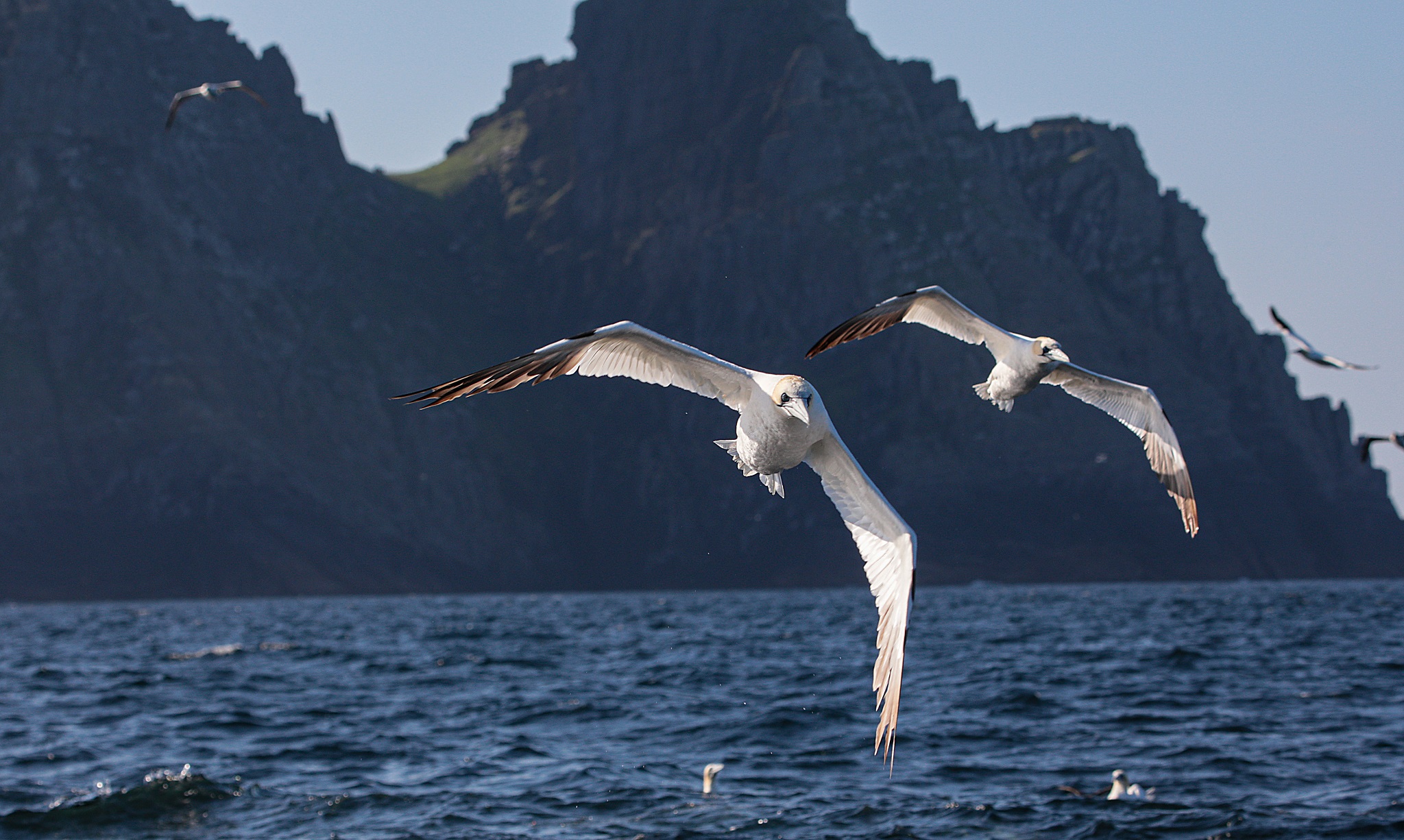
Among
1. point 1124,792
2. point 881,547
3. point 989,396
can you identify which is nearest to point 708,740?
point 1124,792

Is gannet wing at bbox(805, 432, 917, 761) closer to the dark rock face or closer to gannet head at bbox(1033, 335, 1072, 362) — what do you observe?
gannet head at bbox(1033, 335, 1072, 362)

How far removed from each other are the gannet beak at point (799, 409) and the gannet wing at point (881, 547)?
488 mm

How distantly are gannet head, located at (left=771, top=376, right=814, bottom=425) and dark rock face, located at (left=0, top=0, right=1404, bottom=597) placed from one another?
14196cm

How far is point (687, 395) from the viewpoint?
19250 centimetres

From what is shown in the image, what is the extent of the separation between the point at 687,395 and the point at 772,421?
588 ft

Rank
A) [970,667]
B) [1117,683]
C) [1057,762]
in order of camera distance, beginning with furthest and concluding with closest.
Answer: [970,667], [1117,683], [1057,762]

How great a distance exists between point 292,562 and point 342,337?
41.8m

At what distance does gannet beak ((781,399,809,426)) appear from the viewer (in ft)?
41.9

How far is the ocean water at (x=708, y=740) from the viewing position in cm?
1947

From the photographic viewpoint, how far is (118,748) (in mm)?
25031

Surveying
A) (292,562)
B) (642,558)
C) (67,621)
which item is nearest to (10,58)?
(292,562)

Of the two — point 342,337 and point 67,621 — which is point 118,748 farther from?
point 342,337

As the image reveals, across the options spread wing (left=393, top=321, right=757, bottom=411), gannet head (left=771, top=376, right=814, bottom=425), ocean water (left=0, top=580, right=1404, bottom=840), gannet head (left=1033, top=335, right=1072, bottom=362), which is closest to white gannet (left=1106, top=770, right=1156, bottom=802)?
ocean water (left=0, top=580, right=1404, bottom=840)

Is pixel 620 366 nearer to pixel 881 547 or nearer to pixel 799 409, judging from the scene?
pixel 799 409
